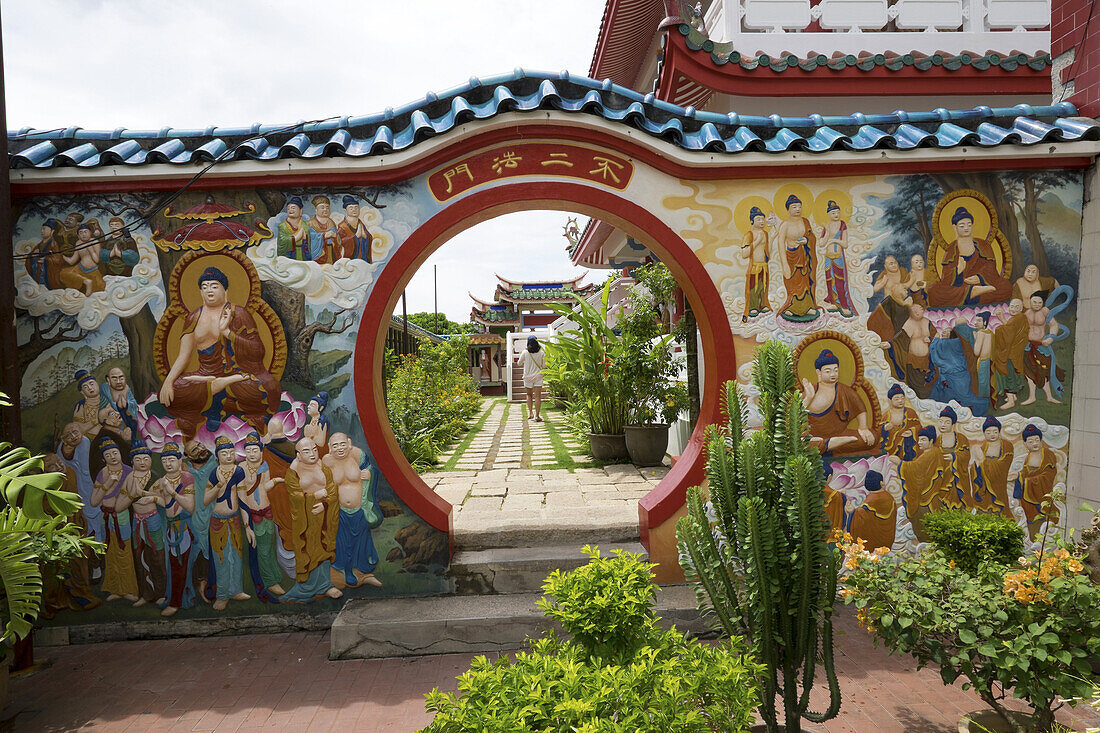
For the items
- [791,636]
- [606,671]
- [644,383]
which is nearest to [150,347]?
[606,671]

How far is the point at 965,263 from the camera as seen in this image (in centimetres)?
510

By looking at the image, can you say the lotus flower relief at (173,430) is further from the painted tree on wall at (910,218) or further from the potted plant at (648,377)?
the potted plant at (648,377)

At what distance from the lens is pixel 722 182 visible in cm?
511

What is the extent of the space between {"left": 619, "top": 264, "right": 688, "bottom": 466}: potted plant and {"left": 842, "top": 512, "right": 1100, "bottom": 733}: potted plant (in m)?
5.76

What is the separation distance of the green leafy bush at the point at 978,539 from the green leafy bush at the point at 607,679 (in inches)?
90.7

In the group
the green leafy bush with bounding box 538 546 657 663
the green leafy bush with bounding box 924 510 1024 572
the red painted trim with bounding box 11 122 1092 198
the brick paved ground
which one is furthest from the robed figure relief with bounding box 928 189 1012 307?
the green leafy bush with bounding box 538 546 657 663

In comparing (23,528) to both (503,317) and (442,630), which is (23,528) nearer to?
(442,630)

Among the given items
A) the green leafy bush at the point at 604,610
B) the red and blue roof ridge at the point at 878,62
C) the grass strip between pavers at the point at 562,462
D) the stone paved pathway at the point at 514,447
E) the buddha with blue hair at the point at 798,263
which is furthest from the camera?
the stone paved pathway at the point at 514,447

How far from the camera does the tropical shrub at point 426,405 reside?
10258 mm

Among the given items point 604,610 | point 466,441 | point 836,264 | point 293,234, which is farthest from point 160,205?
point 466,441

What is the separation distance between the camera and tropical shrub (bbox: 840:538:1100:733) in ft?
9.31

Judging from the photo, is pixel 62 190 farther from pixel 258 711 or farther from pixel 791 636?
pixel 791 636

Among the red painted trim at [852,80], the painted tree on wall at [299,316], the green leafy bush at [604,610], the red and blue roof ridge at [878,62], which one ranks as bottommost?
the green leafy bush at [604,610]

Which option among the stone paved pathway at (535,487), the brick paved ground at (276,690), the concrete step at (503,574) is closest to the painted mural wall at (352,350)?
the concrete step at (503,574)
